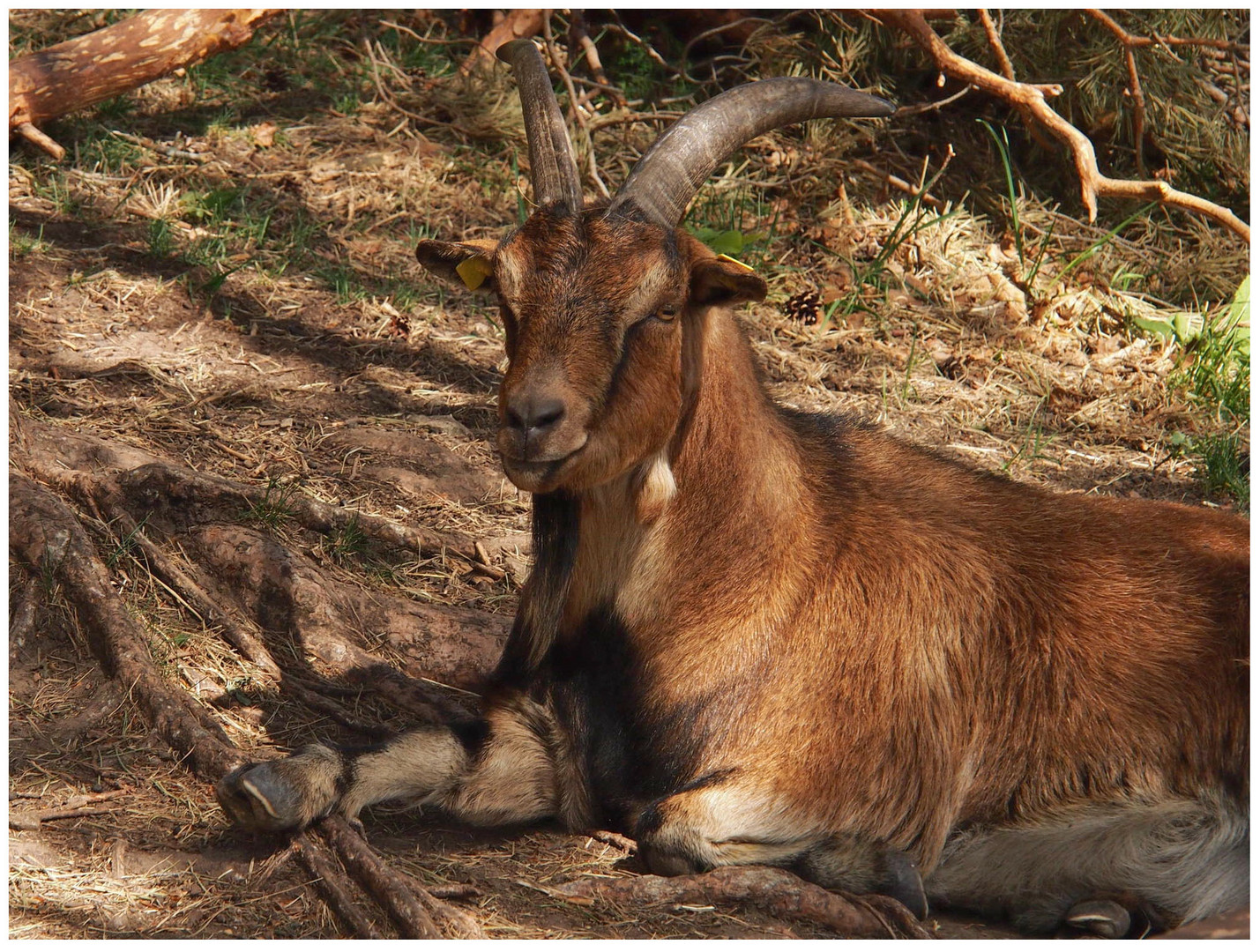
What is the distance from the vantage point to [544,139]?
3.82 m

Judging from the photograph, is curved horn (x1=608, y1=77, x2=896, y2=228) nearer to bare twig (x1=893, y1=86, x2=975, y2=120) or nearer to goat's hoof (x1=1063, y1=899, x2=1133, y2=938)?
goat's hoof (x1=1063, y1=899, x2=1133, y2=938)

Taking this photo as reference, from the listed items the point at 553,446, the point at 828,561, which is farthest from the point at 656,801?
the point at 553,446

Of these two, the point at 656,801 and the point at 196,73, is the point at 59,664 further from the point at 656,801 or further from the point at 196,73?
the point at 196,73

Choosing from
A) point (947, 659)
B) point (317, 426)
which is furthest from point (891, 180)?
point (947, 659)

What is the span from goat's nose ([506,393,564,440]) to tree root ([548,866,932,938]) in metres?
1.20

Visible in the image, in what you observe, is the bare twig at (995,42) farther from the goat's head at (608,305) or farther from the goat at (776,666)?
the goat's head at (608,305)

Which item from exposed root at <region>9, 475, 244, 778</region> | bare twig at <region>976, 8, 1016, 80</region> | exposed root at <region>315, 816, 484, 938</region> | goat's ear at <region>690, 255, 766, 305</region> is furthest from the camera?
bare twig at <region>976, 8, 1016, 80</region>

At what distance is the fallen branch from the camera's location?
6.43 m

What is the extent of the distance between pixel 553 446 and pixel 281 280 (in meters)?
4.05

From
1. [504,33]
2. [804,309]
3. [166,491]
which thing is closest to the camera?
[166,491]

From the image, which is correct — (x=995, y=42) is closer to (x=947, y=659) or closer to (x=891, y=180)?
(x=891, y=180)

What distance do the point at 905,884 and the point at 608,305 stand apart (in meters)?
1.74

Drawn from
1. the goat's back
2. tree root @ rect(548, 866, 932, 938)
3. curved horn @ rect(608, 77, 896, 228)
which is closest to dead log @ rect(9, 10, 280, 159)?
curved horn @ rect(608, 77, 896, 228)

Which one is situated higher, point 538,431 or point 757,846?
point 538,431
